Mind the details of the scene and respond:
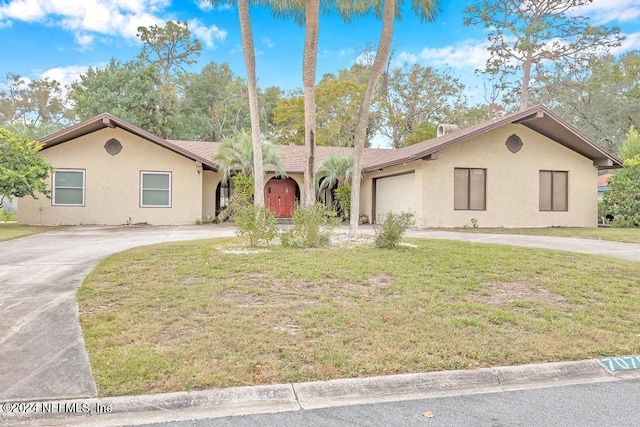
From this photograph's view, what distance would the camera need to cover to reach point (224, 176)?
17.8 meters

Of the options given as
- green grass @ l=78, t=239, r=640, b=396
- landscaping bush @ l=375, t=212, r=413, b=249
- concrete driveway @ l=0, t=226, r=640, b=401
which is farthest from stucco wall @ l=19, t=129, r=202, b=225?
landscaping bush @ l=375, t=212, r=413, b=249

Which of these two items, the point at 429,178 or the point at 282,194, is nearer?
the point at 429,178

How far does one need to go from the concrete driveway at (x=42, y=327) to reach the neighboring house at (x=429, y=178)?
896 centimetres

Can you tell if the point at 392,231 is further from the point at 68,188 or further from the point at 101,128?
the point at 68,188

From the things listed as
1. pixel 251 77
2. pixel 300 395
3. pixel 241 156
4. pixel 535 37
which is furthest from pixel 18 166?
pixel 535 37

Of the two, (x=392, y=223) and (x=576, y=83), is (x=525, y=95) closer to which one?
(x=576, y=83)

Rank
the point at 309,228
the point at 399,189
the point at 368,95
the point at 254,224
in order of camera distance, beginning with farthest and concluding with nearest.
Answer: the point at 399,189, the point at 368,95, the point at 309,228, the point at 254,224

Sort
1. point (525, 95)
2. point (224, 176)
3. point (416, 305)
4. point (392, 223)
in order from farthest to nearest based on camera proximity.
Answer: point (525, 95) → point (224, 176) → point (392, 223) → point (416, 305)

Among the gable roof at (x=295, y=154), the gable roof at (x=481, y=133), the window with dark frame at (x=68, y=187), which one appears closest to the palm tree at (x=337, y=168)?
the gable roof at (x=295, y=154)

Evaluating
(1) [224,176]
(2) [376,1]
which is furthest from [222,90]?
(2) [376,1]

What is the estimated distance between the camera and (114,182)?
17.6 meters

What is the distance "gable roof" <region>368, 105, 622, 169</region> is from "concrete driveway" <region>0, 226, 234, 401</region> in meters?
11.3

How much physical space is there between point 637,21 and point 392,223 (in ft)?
93.7

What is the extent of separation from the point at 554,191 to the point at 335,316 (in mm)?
16031
